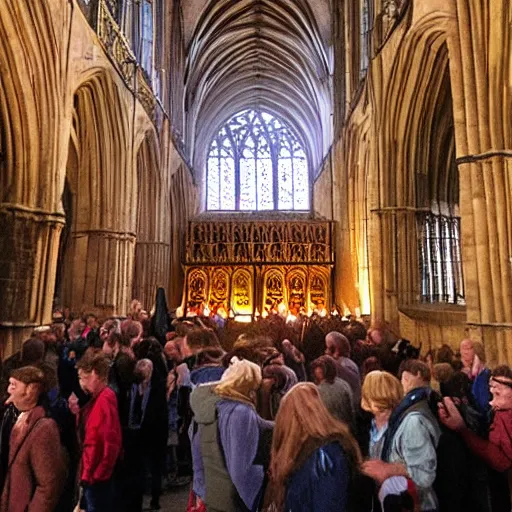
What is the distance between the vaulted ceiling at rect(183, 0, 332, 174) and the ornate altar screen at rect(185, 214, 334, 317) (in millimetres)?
5096

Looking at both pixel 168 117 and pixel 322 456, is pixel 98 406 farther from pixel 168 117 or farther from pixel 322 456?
pixel 168 117

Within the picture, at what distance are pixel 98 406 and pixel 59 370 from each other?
218 centimetres

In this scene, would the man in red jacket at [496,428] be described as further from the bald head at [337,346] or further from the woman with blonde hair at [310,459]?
the bald head at [337,346]

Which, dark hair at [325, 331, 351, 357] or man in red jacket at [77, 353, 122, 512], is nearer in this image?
man in red jacket at [77, 353, 122, 512]

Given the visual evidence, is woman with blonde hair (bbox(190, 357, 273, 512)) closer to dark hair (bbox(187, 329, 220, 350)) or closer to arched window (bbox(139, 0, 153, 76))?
dark hair (bbox(187, 329, 220, 350))

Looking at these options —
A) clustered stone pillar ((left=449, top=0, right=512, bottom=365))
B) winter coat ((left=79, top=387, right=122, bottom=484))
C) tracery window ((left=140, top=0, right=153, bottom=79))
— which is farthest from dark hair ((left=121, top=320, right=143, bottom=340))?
tracery window ((left=140, top=0, right=153, bottom=79))

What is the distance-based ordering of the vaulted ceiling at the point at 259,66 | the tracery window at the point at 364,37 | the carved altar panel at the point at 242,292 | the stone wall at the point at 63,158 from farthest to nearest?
the vaulted ceiling at the point at 259,66 < the carved altar panel at the point at 242,292 < the tracery window at the point at 364,37 < the stone wall at the point at 63,158

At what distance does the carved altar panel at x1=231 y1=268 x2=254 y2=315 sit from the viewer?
21.2 meters

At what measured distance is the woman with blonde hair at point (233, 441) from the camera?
2393 millimetres

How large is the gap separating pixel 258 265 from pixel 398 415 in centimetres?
1874

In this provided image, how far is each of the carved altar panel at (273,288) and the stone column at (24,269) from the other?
13.3 meters

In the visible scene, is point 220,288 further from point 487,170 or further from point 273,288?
point 487,170

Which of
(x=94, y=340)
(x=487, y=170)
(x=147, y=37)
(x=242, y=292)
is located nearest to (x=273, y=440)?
(x=94, y=340)

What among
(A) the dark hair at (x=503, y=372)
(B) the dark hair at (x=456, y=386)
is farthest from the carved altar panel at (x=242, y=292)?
(A) the dark hair at (x=503, y=372)
